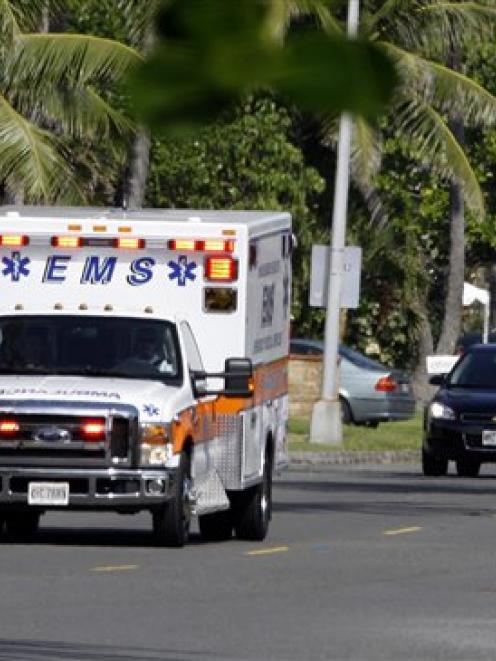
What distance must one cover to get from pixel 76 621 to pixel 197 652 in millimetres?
1302

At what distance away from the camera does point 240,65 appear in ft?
6.11

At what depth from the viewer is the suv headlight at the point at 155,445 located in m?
15.0

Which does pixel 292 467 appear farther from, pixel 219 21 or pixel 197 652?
pixel 219 21

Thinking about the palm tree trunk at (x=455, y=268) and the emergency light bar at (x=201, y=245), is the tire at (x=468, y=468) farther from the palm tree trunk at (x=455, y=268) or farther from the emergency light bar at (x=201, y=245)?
the palm tree trunk at (x=455, y=268)

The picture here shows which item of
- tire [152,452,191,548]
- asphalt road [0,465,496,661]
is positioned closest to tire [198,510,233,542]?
asphalt road [0,465,496,661]

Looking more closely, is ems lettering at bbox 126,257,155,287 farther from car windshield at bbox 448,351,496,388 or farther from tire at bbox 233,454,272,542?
car windshield at bbox 448,351,496,388

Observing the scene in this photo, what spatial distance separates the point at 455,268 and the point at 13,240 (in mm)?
28398

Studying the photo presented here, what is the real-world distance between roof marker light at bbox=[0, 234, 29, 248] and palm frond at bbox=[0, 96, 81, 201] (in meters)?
9.87

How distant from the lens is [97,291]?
16.7 m

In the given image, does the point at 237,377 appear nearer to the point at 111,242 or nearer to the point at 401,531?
the point at 111,242

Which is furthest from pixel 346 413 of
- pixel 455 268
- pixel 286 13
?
pixel 286 13

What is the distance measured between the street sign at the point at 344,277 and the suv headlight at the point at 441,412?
5.08 m

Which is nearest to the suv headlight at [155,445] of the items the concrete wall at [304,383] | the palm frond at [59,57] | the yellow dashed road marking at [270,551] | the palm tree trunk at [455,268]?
the yellow dashed road marking at [270,551]

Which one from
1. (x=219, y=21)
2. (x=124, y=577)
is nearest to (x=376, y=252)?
(x=124, y=577)
